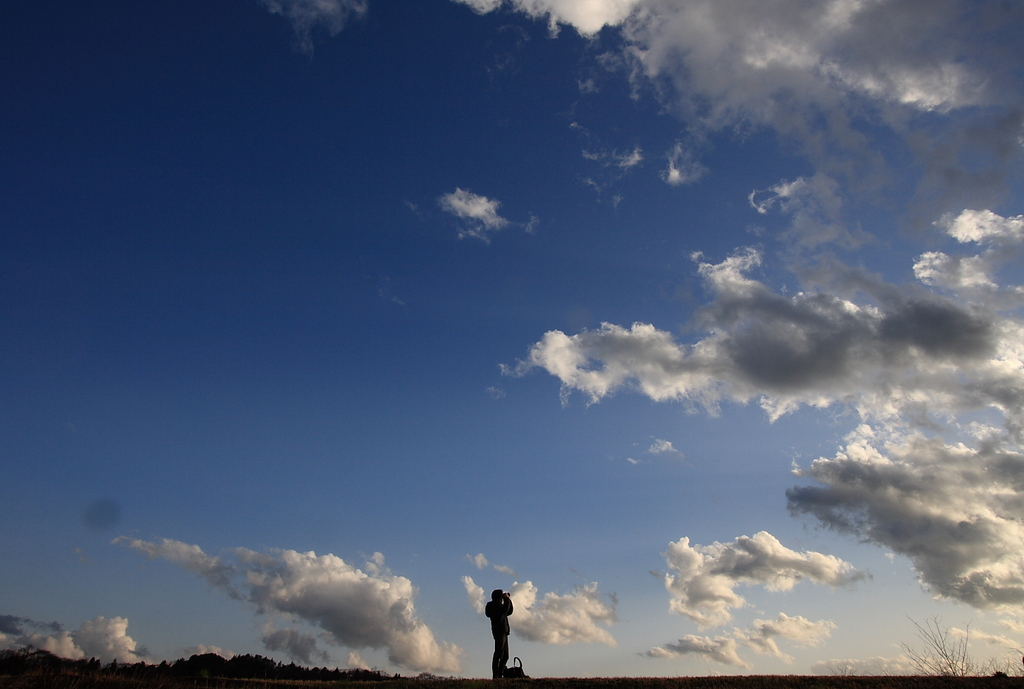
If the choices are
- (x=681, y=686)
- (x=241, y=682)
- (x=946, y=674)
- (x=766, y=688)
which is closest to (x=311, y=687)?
(x=241, y=682)

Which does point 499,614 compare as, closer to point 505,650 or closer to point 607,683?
point 505,650

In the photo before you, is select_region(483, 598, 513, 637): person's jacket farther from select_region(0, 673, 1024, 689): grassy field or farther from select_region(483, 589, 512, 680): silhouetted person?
select_region(0, 673, 1024, 689): grassy field

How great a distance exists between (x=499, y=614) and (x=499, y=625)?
1.25ft

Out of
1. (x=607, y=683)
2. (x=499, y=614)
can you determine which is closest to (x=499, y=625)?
(x=499, y=614)

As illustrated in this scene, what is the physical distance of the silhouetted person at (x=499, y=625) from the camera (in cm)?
1717

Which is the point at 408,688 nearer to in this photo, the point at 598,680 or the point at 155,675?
the point at 598,680

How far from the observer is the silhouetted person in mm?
17172

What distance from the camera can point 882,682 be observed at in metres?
13.5

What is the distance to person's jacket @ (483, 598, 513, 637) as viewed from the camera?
1794 centimetres

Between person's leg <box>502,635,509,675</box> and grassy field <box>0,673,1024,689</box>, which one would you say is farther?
person's leg <box>502,635,509,675</box>

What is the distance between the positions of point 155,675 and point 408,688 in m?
6.47

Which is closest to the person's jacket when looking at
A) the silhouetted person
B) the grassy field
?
the silhouetted person

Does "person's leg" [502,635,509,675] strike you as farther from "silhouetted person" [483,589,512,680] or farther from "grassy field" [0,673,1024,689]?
"grassy field" [0,673,1024,689]

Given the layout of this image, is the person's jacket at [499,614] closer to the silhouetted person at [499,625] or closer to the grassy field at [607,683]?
the silhouetted person at [499,625]
